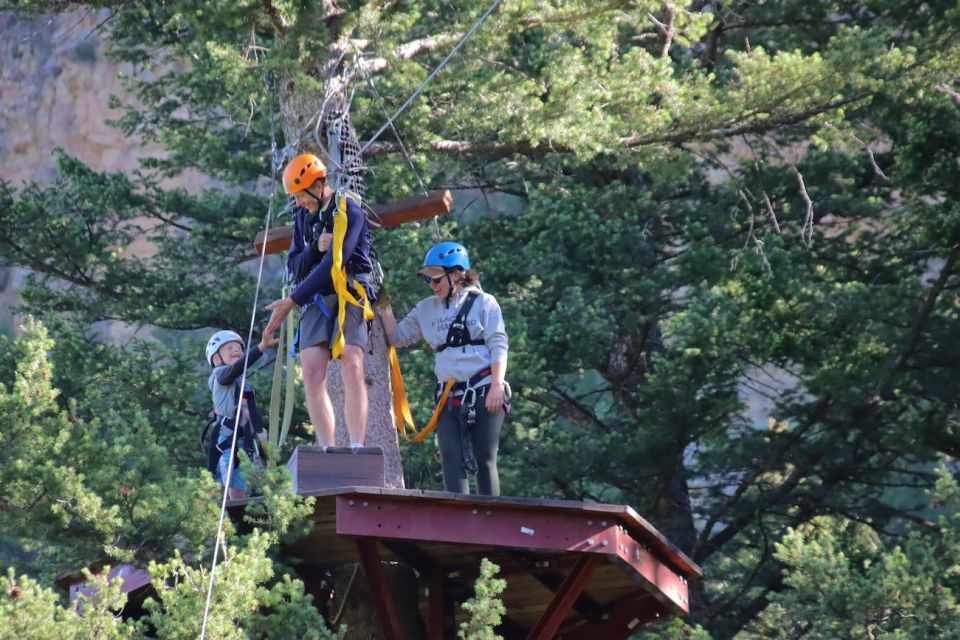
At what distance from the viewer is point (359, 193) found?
12.0m

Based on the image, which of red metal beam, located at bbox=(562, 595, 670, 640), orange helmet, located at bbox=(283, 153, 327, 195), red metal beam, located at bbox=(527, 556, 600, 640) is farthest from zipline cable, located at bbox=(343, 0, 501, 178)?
red metal beam, located at bbox=(562, 595, 670, 640)

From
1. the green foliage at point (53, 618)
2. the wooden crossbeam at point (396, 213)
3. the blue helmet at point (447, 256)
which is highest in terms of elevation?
the wooden crossbeam at point (396, 213)

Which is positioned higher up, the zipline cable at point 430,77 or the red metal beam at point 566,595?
the zipline cable at point 430,77

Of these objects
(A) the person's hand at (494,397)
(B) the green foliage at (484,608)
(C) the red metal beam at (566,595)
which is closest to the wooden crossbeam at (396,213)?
(A) the person's hand at (494,397)

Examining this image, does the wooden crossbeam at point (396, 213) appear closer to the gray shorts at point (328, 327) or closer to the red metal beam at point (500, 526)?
the gray shorts at point (328, 327)

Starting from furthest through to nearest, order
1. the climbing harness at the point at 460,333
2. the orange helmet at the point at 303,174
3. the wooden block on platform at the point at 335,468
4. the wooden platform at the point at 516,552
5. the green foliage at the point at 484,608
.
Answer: the climbing harness at the point at 460,333, the orange helmet at the point at 303,174, the wooden block on platform at the point at 335,468, the wooden platform at the point at 516,552, the green foliage at the point at 484,608

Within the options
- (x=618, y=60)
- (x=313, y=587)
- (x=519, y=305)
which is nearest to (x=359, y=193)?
(x=313, y=587)

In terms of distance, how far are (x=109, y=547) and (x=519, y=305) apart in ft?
27.4

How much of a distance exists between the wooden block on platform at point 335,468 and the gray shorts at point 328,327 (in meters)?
0.72

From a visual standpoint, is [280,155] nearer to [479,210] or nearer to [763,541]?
[763,541]

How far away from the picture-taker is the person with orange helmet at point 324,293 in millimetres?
10188

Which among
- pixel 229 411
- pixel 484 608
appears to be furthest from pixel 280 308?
pixel 484 608

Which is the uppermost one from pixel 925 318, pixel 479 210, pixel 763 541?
pixel 479 210

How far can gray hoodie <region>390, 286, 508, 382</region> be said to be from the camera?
10.5m
